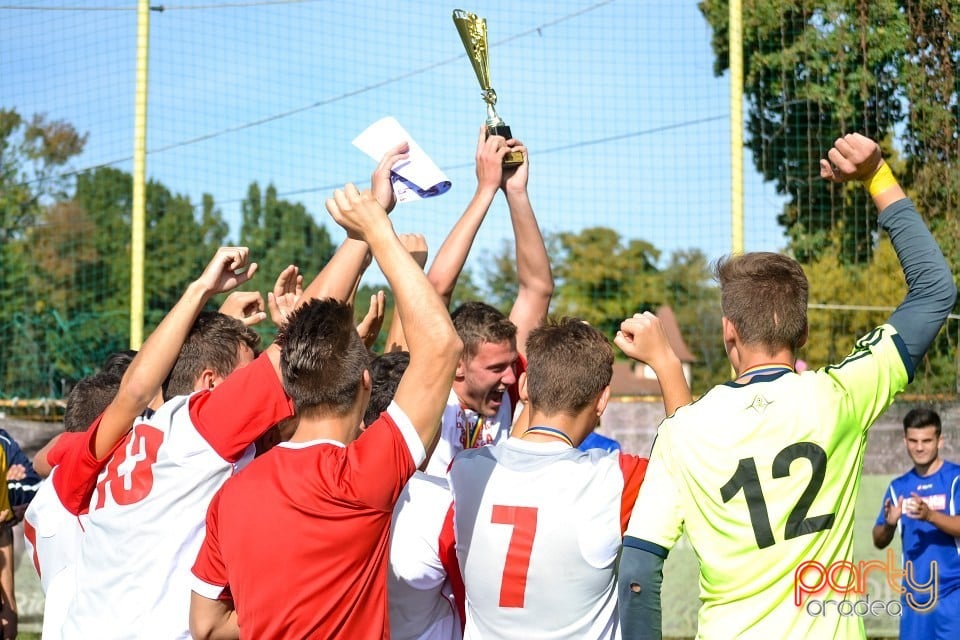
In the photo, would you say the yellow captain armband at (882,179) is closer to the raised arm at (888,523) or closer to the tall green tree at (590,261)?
the raised arm at (888,523)

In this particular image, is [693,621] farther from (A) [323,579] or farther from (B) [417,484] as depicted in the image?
(A) [323,579]

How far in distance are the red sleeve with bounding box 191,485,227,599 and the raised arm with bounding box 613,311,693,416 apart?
1.39 meters

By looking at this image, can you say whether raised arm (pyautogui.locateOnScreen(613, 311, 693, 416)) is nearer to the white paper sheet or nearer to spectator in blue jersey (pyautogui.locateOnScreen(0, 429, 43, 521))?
the white paper sheet

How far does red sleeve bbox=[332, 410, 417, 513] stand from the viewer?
2.87 m

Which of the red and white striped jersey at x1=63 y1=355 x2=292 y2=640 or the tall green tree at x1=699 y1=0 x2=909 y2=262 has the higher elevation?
the tall green tree at x1=699 y1=0 x2=909 y2=262

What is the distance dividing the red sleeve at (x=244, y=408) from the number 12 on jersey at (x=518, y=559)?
0.84 m

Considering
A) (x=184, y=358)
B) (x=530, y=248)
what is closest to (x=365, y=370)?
(x=184, y=358)

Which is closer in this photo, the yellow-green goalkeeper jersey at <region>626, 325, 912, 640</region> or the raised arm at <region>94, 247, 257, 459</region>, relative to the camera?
the yellow-green goalkeeper jersey at <region>626, 325, 912, 640</region>

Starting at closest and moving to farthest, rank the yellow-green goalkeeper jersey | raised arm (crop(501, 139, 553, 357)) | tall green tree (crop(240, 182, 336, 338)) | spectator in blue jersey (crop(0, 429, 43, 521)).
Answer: the yellow-green goalkeeper jersey
raised arm (crop(501, 139, 553, 357))
spectator in blue jersey (crop(0, 429, 43, 521))
tall green tree (crop(240, 182, 336, 338))

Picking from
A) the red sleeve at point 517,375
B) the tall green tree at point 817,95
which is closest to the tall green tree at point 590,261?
the tall green tree at point 817,95

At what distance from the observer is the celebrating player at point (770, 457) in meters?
2.98

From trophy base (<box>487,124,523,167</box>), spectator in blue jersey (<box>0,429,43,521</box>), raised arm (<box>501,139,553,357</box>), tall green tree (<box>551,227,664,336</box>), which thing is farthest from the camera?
tall green tree (<box>551,227,664,336</box>)

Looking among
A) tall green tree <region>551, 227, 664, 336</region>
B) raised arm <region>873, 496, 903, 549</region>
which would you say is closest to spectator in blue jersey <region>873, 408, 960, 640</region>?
raised arm <region>873, 496, 903, 549</region>

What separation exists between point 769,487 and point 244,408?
5.41 feet
